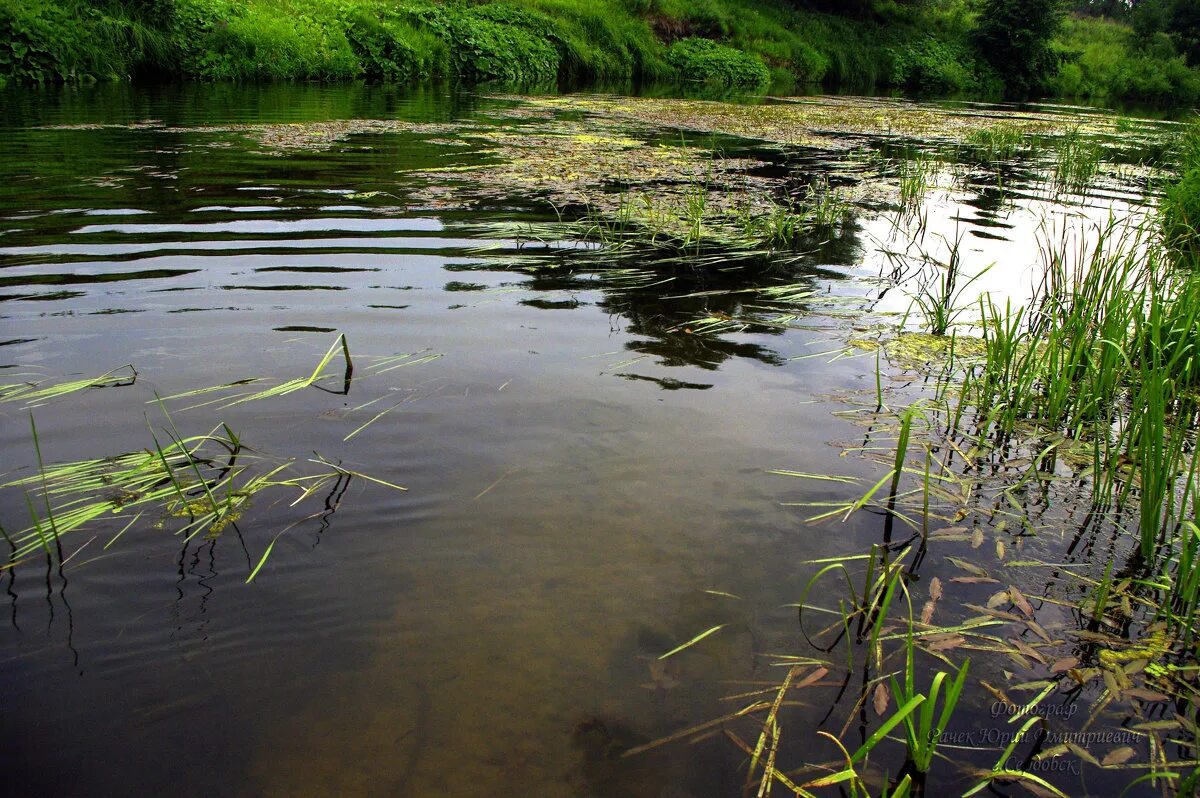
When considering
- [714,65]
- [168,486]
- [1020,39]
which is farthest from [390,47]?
[1020,39]

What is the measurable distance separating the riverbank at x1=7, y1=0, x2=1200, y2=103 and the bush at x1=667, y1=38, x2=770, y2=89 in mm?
54

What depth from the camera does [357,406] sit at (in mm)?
3021

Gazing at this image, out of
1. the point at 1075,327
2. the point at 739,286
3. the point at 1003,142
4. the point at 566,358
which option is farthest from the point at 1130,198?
the point at 566,358

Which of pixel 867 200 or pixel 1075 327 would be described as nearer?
pixel 1075 327

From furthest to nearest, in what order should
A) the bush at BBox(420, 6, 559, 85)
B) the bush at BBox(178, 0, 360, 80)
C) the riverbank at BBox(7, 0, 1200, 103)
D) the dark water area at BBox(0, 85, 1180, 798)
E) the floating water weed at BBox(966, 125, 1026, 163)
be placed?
→ 1. the bush at BBox(420, 6, 559, 85)
2. the bush at BBox(178, 0, 360, 80)
3. the riverbank at BBox(7, 0, 1200, 103)
4. the floating water weed at BBox(966, 125, 1026, 163)
5. the dark water area at BBox(0, 85, 1180, 798)

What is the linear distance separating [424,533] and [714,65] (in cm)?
2657

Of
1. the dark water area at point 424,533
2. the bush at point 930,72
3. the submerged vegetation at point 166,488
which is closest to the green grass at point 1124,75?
the bush at point 930,72

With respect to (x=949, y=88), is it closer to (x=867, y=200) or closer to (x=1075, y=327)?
(x=867, y=200)

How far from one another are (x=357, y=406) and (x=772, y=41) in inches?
1180

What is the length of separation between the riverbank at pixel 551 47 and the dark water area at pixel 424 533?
464 inches

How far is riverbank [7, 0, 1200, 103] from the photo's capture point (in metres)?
14.0

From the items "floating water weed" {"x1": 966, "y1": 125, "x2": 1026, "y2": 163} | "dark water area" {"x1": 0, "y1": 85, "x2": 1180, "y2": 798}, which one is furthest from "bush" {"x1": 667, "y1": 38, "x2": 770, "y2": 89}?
"dark water area" {"x1": 0, "y1": 85, "x2": 1180, "y2": 798}

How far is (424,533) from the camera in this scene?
7.47ft

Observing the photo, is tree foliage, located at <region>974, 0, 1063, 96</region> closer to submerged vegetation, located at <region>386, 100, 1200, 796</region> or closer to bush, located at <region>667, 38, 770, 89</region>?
bush, located at <region>667, 38, 770, 89</region>
